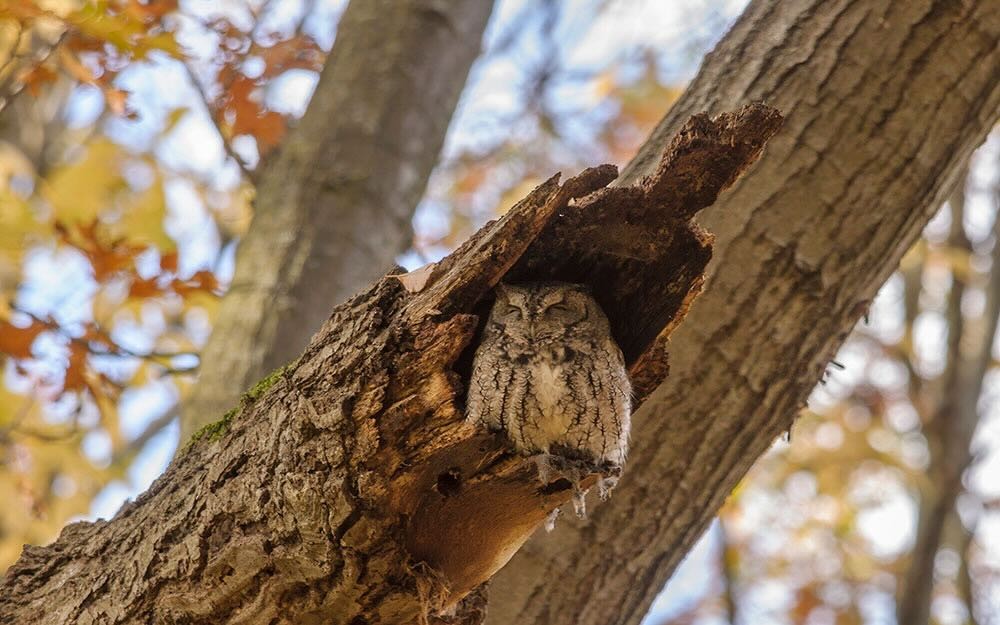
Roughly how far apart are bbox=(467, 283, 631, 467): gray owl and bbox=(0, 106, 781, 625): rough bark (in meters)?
0.05

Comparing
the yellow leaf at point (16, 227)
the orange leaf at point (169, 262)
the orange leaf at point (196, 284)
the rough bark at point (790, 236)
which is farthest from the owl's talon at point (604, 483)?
the yellow leaf at point (16, 227)

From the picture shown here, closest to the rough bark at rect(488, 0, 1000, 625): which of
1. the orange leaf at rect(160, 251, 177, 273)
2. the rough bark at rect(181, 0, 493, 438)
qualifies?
the rough bark at rect(181, 0, 493, 438)

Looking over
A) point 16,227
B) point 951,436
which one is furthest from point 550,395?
point 951,436

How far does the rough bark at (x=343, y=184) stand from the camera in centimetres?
317

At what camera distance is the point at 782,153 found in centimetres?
249

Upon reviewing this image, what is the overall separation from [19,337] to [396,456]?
1.97 metres

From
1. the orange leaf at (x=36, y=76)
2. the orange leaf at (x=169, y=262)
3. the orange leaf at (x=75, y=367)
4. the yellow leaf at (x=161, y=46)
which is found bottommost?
the orange leaf at (x=75, y=367)

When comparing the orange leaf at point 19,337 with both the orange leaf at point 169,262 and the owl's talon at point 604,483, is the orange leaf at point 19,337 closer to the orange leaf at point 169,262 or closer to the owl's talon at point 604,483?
the orange leaf at point 169,262

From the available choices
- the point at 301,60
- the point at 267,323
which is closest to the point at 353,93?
the point at 301,60

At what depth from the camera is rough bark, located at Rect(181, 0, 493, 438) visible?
317cm

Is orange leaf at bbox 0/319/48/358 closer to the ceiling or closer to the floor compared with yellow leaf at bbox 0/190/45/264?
closer to the floor

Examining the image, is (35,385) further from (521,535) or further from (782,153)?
(782,153)

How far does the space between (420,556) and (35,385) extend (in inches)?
92.2

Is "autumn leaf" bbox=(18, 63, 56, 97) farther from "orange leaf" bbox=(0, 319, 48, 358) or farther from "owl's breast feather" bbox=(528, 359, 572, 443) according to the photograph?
"owl's breast feather" bbox=(528, 359, 572, 443)
